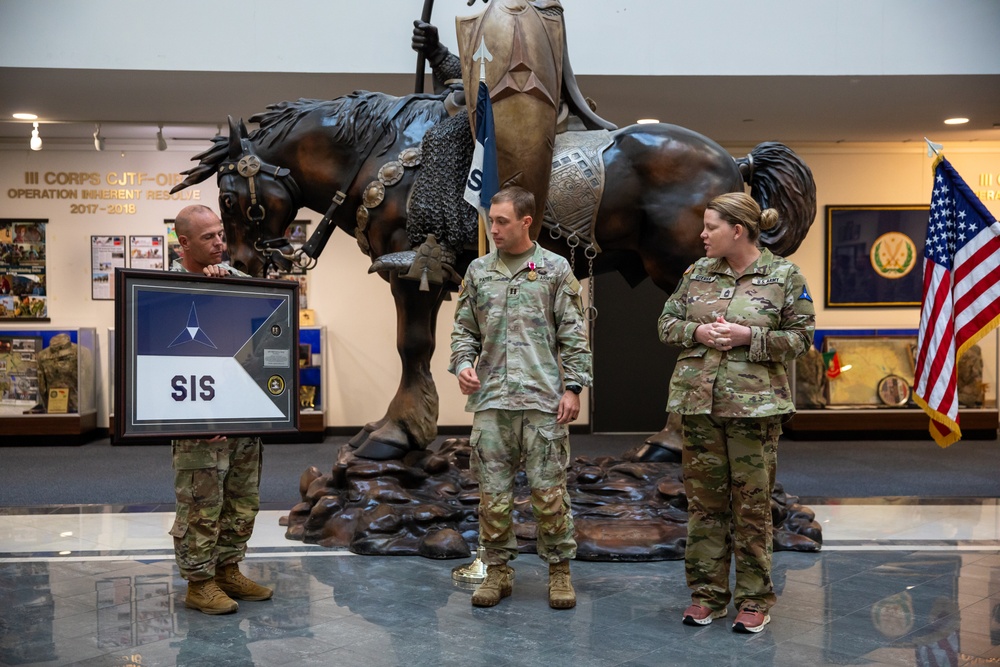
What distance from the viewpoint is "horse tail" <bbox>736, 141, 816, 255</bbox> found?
16.9 feet

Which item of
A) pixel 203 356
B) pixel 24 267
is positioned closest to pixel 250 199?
pixel 203 356

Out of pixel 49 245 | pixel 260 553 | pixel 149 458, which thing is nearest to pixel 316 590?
pixel 260 553

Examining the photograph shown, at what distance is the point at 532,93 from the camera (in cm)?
456

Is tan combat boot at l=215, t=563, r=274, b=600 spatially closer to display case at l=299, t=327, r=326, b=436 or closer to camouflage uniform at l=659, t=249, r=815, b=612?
camouflage uniform at l=659, t=249, r=815, b=612

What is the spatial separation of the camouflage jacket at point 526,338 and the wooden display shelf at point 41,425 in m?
6.36

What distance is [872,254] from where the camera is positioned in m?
9.52

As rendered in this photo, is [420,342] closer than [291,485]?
Yes

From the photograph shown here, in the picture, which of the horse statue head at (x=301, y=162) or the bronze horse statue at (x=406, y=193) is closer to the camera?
the bronze horse statue at (x=406, y=193)

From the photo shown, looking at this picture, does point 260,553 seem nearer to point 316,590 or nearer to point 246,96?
point 316,590

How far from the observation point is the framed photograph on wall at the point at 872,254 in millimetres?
9500

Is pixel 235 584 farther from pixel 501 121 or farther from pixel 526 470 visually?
pixel 501 121

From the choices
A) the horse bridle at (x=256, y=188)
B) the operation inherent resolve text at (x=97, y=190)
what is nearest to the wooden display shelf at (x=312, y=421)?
the operation inherent resolve text at (x=97, y=190)

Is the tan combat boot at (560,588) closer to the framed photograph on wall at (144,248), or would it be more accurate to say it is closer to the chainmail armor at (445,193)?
the chainmail armor at (445,193)

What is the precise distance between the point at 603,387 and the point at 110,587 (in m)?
6.17
